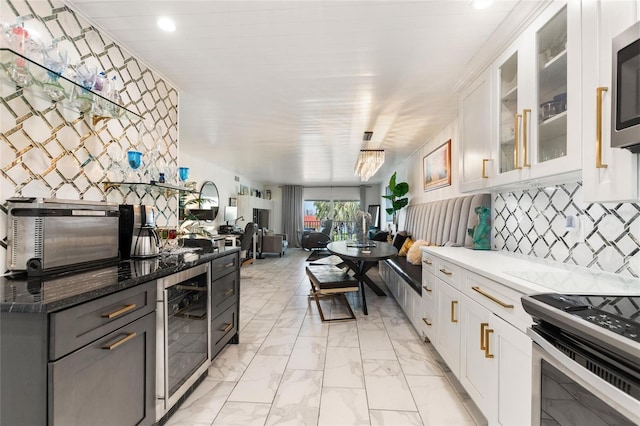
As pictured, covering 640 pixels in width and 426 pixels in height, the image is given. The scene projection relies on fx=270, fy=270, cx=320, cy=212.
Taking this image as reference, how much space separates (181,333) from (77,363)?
0.65 metres

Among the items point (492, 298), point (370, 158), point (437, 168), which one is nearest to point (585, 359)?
point (492, 298)

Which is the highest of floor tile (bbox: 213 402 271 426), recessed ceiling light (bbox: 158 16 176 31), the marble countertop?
recessed ceiling light (bbox: 158 16 176 31)

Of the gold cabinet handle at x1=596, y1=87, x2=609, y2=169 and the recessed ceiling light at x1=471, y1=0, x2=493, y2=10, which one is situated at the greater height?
the recessed ceiling light at x1=471, y1=0, x2=493, y2=10

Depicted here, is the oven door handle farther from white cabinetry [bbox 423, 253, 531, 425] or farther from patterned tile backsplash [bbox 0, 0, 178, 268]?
patterned tile backsplash [bbox 0, 0, 178, 268]

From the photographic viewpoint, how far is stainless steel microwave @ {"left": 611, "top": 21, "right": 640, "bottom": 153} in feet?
2.95

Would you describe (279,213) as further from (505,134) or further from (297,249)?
(505,134)

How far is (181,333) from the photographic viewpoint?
1.63m

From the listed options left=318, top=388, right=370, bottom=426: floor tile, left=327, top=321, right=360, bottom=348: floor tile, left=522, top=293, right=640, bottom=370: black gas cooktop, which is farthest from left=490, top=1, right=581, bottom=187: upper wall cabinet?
left=327, top=321, right=360, bottom=348: floor tile

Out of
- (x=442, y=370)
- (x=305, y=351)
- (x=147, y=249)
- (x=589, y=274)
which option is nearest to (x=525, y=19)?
(x=589, y=274)

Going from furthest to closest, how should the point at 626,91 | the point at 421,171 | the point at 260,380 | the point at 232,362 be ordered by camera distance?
the point at 421,171, the point at 232,362, the point at 260,380, the point at 626,91

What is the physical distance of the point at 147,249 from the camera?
5.71 feet

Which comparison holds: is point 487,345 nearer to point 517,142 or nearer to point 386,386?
point 386,386

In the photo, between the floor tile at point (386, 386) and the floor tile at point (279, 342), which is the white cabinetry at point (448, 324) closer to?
the floor tile at point (386, 386)

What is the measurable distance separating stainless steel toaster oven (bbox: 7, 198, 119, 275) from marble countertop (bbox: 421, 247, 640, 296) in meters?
2.12
